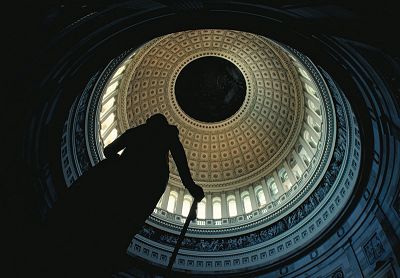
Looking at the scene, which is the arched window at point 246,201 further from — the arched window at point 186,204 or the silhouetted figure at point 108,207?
the silhouetted figure at point 108,207

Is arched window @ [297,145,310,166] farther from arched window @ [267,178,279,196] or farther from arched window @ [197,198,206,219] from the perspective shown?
arched window @ [197,198,206,219]

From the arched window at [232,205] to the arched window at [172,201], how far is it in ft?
11.1

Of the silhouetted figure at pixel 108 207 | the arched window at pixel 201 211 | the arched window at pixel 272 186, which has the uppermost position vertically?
the arched window at pixel 272 186

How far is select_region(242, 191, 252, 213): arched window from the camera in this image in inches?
812

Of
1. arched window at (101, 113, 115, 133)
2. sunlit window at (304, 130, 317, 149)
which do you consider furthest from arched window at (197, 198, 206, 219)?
sunlit window at (304, 130, 317, 149)

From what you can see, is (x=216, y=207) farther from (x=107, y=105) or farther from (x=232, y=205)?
(x=107, y=105)

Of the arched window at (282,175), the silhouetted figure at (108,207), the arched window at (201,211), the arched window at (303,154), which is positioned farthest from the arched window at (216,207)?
the silhouetted figure at (108,207)

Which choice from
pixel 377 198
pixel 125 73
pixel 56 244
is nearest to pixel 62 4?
pixel 56 244

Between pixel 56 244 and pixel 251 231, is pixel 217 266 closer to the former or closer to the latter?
pixel 251 231

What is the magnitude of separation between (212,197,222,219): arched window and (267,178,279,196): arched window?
3.35 metres

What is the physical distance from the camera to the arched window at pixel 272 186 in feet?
67.6

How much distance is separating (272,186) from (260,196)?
0.97 metres

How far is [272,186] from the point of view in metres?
21.4

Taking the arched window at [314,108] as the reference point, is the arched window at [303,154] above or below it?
below
